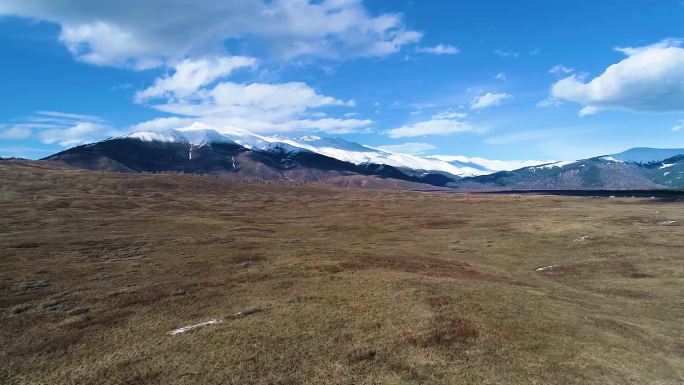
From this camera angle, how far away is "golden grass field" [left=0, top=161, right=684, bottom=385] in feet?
85.4

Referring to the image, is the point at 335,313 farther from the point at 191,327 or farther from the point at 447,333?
the point at 191,327

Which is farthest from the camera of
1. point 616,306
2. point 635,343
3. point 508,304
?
point 616,306

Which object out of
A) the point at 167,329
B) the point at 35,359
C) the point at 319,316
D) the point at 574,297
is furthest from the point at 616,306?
the point at 35,359

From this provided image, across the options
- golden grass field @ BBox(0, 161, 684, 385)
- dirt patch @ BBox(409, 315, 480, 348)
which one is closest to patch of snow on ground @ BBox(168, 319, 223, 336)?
golden grass field @ BBox(0, 161, 684, 385)

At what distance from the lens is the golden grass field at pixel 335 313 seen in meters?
26.0

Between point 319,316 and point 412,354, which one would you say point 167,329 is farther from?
point 412,354

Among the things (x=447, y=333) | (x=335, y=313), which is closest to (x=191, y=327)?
(x=335, y=313)

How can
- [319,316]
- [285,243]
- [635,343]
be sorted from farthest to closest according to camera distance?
1. [285,243]
2. [319,316]
3. [635,343]

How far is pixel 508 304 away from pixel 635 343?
986cm

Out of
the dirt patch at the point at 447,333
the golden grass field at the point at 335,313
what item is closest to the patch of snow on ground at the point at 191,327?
the golden grass field at the point at 335,313

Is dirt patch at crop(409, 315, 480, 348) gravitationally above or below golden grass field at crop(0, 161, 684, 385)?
above

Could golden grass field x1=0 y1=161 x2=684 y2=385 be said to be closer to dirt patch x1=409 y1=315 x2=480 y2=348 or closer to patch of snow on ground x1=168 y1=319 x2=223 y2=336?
dirt patch x1=409 y1=315 x2=480 y2=348

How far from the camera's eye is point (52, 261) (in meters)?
56.3

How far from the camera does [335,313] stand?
3556 cm
